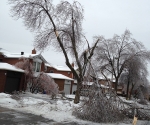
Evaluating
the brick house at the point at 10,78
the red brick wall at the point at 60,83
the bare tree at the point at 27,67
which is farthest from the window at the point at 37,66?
the red brick wall at the point at 60,83

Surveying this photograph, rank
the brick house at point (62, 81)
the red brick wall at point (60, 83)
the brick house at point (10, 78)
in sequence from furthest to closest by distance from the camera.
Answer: the red brick wall at point (60, 83), the brick house at point (62, 81), the brick house at point (10, 78)

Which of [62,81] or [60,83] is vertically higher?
[62,81]

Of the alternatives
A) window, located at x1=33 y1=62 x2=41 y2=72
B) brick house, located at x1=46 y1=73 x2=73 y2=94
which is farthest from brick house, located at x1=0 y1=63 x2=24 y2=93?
brick house, located at x1=46 y1=73 x2=73 y2=94

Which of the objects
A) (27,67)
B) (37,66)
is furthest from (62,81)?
(27,67)

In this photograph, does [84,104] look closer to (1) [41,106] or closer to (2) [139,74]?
(1) [41,106]

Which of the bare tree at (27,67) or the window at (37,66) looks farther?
the window at (37,66)

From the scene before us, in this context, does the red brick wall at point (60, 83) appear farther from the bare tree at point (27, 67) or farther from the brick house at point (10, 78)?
the brick house at point (10, 78)

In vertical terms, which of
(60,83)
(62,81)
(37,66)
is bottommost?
(60,83)

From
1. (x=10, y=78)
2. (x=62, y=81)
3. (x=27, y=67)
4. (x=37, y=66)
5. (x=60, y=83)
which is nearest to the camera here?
(x=10, y=78)

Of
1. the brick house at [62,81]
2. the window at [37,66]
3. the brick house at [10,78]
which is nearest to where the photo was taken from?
the brick house at [10,78]

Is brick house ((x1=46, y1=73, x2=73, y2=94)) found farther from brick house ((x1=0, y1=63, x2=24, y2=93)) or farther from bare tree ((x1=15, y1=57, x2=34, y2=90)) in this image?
brick house ((x1=0, y1=63, x2=24, y2=93))

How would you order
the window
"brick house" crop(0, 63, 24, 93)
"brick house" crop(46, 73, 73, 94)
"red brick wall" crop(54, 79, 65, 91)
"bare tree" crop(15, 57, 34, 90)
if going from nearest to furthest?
"brick house" crop(0, 63, 24, 93) < "bare tree" crop(15, 57, 34, 90) < the window < "brick house" crop(46, 73, 73, 94) < "red brick wall" crop(54, 79, 65, 91)

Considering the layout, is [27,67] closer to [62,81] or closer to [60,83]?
[60,83]

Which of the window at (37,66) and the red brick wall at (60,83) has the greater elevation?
the window at (37,66)
